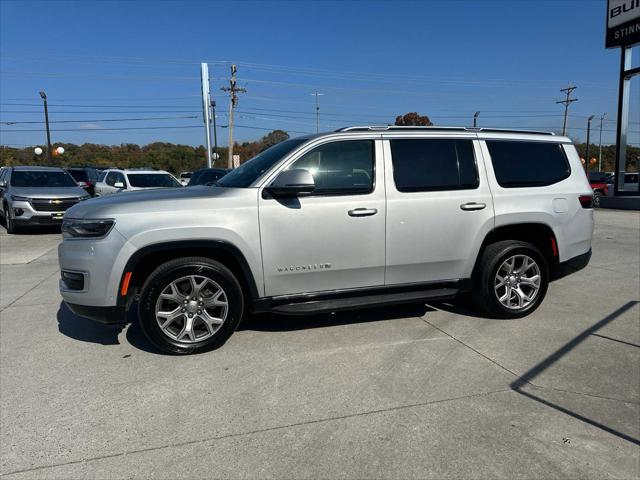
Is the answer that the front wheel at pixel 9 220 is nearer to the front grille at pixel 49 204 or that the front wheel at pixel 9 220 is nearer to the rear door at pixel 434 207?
the front grille at pixel 49 204

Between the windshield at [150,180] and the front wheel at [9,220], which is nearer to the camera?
the front wheel at [9,220]

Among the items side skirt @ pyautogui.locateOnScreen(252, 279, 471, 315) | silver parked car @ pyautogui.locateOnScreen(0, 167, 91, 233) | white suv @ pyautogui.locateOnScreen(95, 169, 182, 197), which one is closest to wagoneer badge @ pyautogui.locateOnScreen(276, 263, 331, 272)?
side skirt @ pyautogui.locateOnScreen(252, 279, 471, 315)

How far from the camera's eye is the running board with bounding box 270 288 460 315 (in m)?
4.14

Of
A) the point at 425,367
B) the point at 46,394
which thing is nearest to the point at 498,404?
the point at 425,367

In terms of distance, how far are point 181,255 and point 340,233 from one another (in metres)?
1.44

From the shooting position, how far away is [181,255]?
158 inches

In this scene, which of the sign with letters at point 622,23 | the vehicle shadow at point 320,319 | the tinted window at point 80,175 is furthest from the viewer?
the tinted window at point 80,175

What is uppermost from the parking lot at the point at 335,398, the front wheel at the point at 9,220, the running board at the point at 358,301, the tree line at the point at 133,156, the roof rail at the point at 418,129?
the tree line at the point at 133,156

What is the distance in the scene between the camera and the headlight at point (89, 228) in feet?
12.3

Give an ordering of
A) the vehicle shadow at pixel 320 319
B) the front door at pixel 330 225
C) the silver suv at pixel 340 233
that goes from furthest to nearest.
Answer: the vehicle shadow at pixel 320 319, the front door at pixel 330 225, the silver suv at pixel 340 233

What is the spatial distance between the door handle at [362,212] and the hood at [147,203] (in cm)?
108

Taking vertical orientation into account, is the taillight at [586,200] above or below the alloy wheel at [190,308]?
above

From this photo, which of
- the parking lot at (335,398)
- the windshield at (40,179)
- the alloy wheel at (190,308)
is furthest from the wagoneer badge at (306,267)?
the windshield at (40,179)

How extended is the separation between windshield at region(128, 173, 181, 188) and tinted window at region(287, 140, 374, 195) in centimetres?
1060
